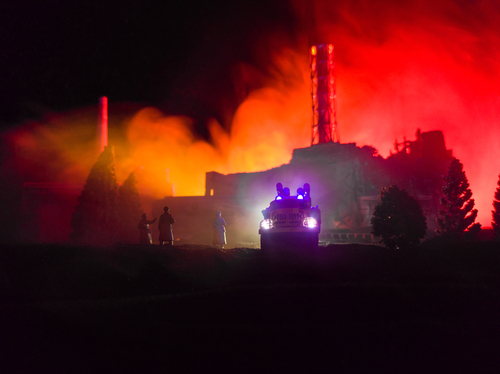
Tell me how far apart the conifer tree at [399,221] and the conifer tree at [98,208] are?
22.7 metres

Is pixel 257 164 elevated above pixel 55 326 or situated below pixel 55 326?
above

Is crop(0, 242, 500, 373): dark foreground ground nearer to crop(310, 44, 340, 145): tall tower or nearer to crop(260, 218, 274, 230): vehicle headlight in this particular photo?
crop(260, 218, 274, 230): vehicle headlight

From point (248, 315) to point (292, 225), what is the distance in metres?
5.55

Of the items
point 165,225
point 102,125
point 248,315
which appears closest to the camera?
point 248,315

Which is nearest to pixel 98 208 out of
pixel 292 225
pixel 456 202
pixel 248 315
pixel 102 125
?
pixel 102 125

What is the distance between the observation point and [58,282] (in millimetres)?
10094

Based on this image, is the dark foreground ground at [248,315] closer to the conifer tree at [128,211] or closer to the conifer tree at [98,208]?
the conifer tree at [98,208]

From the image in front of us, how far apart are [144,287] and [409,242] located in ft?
48.7

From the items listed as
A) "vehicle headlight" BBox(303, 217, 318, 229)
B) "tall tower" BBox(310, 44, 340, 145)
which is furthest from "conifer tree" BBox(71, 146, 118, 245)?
"tall tower" BBox(310, 44, 340, 145)

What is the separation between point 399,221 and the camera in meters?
19.3

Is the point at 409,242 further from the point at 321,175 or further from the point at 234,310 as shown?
the point at 321,175

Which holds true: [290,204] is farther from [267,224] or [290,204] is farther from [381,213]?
[381,213]

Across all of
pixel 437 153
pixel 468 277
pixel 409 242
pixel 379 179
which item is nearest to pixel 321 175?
pixel 379 179

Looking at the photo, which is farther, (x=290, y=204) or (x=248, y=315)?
(x=290, y=204)
